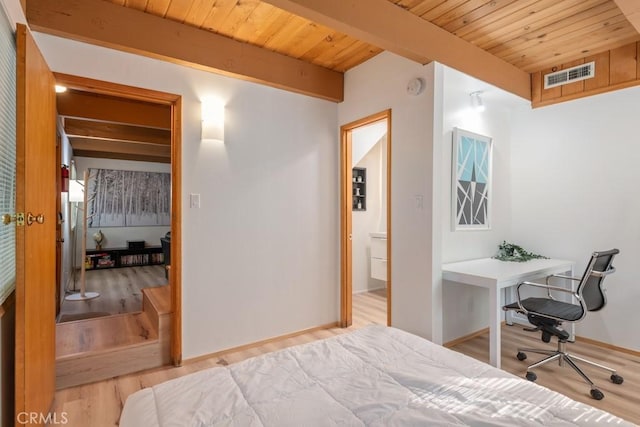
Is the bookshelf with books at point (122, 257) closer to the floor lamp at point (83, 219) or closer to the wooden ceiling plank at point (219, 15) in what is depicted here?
the floor lamp at point (83, 219)

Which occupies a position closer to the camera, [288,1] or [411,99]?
[288,1]

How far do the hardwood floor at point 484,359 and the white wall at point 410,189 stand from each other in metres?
0.65

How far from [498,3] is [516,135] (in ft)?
5.89

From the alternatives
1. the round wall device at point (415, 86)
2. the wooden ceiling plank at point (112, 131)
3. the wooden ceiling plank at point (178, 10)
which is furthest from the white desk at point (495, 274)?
the wooden ceiling plank at point (112, 131)

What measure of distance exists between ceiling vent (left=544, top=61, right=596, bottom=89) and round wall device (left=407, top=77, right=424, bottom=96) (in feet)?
5.14

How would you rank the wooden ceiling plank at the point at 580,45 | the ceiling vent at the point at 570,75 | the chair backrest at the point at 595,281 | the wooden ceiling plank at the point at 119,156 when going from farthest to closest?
the wooden ceiling plank at the point at 119,156 < the ceiling vent at the point at 570,75 < the wooden ceiling plank at the point at 580,45 < the chair backrest at the point at 595,281

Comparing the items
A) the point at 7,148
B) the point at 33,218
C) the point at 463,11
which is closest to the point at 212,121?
the point at 7,148

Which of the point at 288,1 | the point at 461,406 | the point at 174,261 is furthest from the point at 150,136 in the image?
the point at 461,406

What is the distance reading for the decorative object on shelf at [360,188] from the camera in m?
4.87

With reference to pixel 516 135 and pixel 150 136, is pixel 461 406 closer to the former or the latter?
pixel 516 135

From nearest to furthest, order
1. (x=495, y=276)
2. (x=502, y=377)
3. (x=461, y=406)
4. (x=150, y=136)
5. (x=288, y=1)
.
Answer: (x=461, y=406)
(x=502, y=377)
(x=288, y=1)
(x=495, y=276)
(x=150, y=136)

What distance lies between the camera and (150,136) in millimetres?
4918

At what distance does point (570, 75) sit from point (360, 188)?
270cm

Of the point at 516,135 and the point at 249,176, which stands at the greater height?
the point at 516,135
